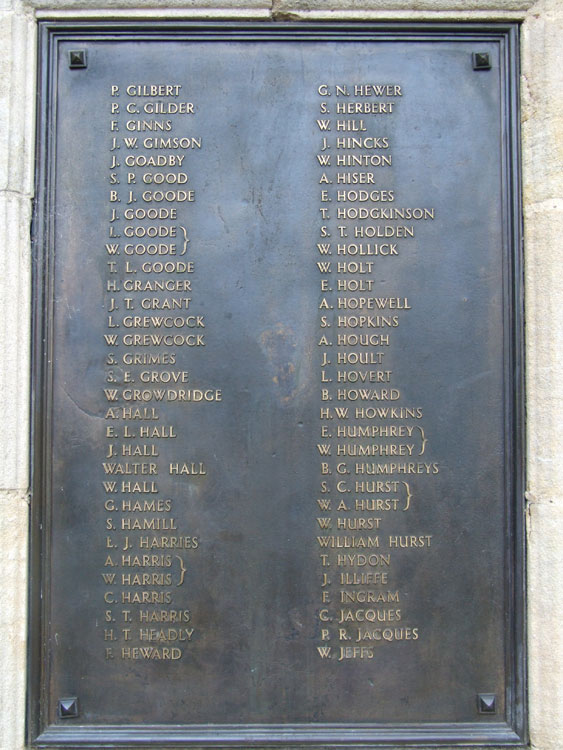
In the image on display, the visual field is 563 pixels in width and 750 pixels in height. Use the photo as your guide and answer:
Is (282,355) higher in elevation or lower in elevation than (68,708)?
higher

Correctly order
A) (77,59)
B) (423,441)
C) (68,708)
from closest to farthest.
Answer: (68,708) < (423,441) < (77,59)

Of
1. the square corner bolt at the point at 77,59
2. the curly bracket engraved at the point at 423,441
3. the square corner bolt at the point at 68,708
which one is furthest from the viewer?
the square corner bolt at the point at 77,59

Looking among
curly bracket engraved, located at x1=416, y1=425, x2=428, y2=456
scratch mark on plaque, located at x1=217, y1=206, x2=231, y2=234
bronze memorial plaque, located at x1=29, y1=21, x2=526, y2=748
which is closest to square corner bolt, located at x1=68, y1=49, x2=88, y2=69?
bronze memorial plaque, located at x1=29, y1=21, x2=526, y2=748

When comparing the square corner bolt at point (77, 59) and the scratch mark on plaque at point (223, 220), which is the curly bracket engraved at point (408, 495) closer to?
the scratch mark on plaque at point (223, 220)

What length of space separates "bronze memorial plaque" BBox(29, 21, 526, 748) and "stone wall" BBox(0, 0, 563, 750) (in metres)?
0.08

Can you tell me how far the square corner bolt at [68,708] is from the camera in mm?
3145

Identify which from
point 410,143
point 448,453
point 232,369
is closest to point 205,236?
point 232,369

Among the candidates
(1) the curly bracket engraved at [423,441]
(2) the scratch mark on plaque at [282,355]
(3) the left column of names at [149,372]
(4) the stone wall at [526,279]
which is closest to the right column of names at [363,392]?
(1) the curly bracket engraved at [423,441]

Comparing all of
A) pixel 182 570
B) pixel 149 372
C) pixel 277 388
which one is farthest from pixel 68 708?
pixel 277 388

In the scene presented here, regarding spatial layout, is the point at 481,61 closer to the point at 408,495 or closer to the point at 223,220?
the point at 223,220

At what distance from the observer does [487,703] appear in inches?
124

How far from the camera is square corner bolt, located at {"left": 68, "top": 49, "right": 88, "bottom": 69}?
3.37 metres

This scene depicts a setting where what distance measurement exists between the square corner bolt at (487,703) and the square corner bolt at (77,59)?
396 cm

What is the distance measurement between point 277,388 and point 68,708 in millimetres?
1950
